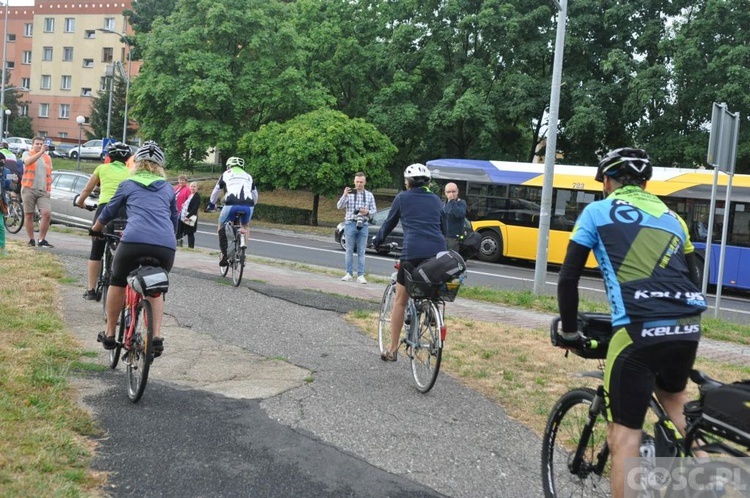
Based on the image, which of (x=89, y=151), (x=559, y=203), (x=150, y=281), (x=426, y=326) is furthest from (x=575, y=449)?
(x=89, y=151)

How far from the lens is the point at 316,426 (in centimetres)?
536

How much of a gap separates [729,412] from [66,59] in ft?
286

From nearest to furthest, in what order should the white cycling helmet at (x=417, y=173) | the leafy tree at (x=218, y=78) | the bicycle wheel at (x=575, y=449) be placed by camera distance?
the bicycle wheel at (x=575, y=449) → the white cycling helmet at (x=417, y=173) → the leafy tree at (x=218, y=78)

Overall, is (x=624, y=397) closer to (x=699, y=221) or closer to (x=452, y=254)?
(x=452, y=254)

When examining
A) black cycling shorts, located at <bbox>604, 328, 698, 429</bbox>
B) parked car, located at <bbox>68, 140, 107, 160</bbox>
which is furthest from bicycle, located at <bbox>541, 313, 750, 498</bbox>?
parked car, located at <bbox>68, 140, 107, 160</bbox>

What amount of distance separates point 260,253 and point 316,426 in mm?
15467

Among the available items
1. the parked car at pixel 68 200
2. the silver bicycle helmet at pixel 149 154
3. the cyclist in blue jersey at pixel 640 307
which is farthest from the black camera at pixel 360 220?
the cyclist in blue jersey at pixel 640 307

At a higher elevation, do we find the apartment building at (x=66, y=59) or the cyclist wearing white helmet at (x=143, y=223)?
the apartment building at (x=66, y=59)

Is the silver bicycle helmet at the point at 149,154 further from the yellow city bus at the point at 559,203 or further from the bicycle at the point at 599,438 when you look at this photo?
the yellow city bus at the point at 559,203

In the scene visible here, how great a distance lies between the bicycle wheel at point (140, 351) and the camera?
18.0 feet

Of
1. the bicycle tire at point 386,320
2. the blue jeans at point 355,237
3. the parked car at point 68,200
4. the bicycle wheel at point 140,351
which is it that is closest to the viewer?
the bicycle wheel at point 140,351

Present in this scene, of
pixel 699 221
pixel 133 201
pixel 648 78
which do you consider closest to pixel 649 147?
pixel 648 78

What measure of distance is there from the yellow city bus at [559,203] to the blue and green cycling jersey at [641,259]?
17.1m

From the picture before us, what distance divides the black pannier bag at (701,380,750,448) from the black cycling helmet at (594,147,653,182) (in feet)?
3.38
